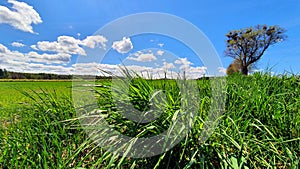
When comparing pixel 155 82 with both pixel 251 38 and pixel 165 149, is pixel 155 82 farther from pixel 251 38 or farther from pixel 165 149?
pixel 251 38

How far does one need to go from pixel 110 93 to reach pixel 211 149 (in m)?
0.95

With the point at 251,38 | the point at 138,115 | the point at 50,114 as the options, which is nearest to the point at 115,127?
the point at 138,115

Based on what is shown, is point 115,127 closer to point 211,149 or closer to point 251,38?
point 211,149

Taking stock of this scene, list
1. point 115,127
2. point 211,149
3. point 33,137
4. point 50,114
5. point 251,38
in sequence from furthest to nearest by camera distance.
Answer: point 251,38 → point 50,114 → point 33,137 → point 115,127 → point 211,149

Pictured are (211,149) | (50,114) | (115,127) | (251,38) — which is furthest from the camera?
(251,38)

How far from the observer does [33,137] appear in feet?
5.74

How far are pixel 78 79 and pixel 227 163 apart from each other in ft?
4.95

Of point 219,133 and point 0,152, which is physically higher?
point 219,133

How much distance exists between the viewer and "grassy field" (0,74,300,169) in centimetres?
126

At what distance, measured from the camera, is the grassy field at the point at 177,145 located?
1.26 metres

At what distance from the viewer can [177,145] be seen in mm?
1312

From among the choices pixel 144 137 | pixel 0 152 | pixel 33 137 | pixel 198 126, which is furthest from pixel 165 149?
pixel 0 152

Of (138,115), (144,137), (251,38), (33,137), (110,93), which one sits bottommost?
(33,137)

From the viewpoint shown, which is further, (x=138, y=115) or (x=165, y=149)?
(x=138, y=115)
